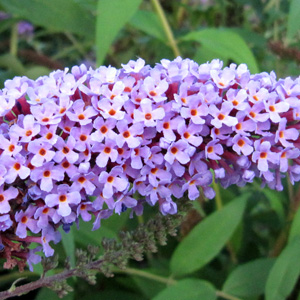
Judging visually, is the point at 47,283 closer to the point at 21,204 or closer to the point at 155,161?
the point at 21,204

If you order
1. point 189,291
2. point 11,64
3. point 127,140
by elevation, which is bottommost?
point 189,291

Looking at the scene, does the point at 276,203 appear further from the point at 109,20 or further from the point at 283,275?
the point at 109,20

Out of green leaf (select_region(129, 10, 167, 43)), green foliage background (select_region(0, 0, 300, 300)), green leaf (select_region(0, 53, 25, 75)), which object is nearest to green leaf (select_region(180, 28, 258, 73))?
green foliage background (select_region(0, 0, 300, 300))

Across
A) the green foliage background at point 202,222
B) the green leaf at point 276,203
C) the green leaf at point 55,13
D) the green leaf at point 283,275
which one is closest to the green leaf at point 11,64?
the green foliage background at point 202,222

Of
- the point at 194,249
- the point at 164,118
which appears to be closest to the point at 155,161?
the point at 164,118

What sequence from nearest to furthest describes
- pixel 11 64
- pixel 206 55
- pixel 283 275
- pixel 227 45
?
1. pixel 283 275
2. pixel 227 45
3. pixel 206 55
4. pixel 11 64

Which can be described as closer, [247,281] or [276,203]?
[247,281]

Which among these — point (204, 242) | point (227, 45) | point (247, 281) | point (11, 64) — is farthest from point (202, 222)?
point (11, 64)
